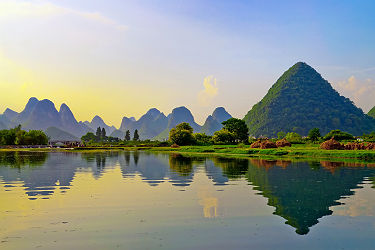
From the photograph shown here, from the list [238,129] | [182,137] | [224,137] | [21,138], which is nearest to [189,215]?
[182,137]

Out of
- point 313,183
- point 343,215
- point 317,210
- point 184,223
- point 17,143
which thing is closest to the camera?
point 184,223

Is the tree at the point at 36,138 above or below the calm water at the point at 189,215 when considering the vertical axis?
above

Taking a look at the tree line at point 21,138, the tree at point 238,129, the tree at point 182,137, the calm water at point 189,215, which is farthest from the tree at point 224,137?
the tree line at point 21,138

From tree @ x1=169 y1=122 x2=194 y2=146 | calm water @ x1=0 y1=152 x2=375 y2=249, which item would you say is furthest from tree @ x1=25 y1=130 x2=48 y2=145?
calm water @ x1=0 y1=152 x2=375 y2=249

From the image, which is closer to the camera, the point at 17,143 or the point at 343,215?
the point at 343,215

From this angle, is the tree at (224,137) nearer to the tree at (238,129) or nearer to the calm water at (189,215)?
the tree at (238,129)

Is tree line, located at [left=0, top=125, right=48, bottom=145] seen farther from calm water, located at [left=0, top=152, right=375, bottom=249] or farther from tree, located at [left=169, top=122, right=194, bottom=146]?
calm water, located at [left=0, top=152, right=375, bottom=249]

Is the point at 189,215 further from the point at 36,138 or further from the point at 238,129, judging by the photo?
the point at 36,138

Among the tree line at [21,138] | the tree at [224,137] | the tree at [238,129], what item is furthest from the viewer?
the tree line at [21,138]

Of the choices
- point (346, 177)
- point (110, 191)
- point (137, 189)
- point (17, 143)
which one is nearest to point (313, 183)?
point (346, 177)

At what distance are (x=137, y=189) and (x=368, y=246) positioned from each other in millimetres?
17824

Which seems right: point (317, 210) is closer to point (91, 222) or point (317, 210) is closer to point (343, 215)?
point (343, 215)

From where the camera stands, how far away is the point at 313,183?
28438 mm

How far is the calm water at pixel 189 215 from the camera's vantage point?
13148mm
